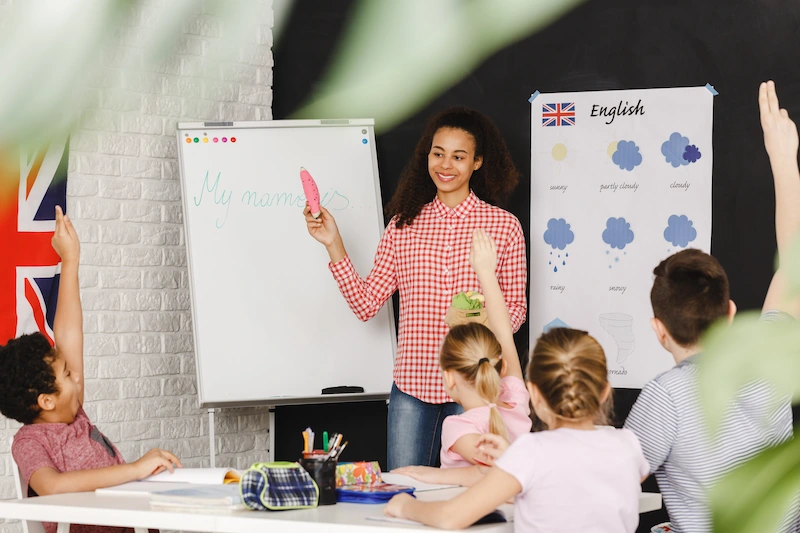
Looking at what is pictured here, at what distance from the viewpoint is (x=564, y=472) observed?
56.7 inches

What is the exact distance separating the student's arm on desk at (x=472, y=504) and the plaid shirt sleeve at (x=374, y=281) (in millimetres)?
1729

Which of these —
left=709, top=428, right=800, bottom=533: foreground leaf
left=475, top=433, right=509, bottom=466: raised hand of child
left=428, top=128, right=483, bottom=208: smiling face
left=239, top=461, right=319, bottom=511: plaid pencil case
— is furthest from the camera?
left=428, top=128, right=483, bottom=208: smiling face

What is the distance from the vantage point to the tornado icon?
3424 mm

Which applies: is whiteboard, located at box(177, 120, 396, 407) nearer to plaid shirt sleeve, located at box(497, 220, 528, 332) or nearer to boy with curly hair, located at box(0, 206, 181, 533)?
plaid shirt sleeve, located at box(497, 220, 528, 332)

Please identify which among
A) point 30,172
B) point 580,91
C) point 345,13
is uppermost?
point 345,13

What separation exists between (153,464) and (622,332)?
79.9 inches

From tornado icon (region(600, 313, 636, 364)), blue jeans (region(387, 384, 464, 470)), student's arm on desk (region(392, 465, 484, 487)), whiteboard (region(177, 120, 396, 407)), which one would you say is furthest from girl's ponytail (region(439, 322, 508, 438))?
whiteboard (region(177, 120, 396, 407))

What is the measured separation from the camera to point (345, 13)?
3971 mm

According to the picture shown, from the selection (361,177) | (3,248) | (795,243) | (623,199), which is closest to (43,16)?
(3,248)

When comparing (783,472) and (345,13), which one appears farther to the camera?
(345,13)

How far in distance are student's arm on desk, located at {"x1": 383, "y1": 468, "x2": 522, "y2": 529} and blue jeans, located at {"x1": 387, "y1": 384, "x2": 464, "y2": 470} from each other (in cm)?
151

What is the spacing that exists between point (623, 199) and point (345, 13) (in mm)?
1466

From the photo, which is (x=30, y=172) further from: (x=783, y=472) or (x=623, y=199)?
(x=783, y=472)

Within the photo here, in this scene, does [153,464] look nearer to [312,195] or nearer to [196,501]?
[196,501]
